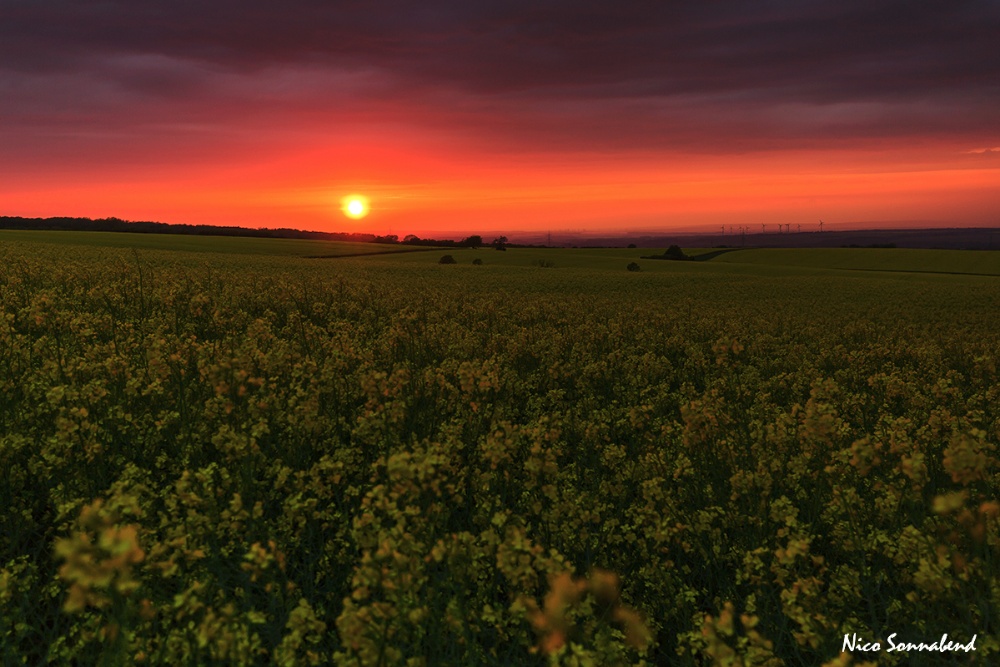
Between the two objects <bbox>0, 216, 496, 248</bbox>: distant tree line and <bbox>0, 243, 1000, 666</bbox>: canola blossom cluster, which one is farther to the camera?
<bbox>0, 216, 496, 248</bbox>: distant tree line

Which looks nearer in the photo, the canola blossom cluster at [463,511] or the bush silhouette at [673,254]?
the canola blossom cluster at [463,511]

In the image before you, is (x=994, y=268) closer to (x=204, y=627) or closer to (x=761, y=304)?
(x=761, y=304)

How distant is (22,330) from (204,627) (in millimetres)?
11148

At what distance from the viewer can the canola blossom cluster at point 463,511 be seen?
2.93 metres

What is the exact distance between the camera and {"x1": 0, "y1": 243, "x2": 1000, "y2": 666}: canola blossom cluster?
2.93 metres

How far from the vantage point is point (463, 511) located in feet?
17.5

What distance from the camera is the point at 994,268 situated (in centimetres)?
7206

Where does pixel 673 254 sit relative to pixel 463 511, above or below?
above

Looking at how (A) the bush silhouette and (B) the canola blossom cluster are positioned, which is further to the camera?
(A) the bush silhouette

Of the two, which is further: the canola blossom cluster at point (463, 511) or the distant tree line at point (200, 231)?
the distant tree line at point (200, 231)

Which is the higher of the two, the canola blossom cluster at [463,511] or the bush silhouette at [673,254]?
the bush silhouette at [673,254]

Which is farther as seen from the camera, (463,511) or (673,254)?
(673,254)

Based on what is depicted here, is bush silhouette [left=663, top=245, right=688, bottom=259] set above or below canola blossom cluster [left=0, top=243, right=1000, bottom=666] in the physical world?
above

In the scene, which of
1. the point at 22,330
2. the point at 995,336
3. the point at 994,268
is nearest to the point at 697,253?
the point at 994,268
